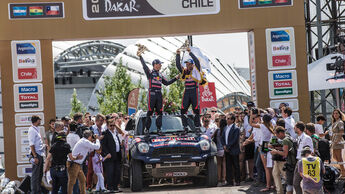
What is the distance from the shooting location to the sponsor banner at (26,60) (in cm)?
1516

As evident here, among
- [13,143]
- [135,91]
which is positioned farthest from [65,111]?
[13,143]

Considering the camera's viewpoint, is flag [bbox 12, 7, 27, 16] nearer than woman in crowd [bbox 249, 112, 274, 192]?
No

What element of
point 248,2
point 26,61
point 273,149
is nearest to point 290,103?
point 248,2

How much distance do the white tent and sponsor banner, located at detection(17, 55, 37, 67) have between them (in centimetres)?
986

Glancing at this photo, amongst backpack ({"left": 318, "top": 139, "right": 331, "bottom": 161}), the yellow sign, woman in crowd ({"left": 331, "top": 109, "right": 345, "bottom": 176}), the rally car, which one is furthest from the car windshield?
the yellow sign

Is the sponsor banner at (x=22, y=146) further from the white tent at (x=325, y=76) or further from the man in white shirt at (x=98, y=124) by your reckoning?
the white tent at (x=325, y=76)

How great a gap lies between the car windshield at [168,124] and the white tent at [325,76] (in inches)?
295

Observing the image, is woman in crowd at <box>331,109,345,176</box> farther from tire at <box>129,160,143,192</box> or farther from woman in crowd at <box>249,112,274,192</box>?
tire at <box>129,160,143,192</box>

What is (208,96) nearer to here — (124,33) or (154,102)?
(124,33)

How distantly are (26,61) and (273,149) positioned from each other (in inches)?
317

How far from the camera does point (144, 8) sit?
1536 cm

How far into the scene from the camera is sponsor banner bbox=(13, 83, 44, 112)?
15141 millimetres

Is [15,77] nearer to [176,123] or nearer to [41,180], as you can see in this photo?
[41,180]

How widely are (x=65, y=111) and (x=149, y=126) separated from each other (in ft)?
226
